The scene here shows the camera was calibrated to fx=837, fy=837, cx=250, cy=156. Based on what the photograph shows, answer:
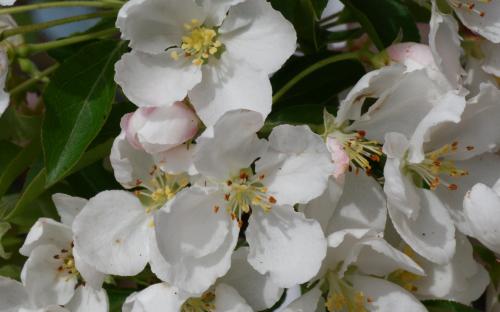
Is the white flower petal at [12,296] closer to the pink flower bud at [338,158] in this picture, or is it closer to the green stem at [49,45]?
the green stem at [49,45]

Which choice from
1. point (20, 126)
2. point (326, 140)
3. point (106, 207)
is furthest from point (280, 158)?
point (20, 126)

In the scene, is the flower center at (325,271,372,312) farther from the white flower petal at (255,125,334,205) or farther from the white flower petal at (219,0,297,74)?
the white flower petal at (219,0,297,74)

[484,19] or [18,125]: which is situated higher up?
[484,19]

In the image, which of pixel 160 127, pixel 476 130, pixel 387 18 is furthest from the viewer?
pixel 387 18

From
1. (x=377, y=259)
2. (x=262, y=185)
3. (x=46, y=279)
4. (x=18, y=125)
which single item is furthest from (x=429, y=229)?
(x=18, y=125)

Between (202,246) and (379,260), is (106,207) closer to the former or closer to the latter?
(202,246)

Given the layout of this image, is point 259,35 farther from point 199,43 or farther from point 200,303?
point 200,303
